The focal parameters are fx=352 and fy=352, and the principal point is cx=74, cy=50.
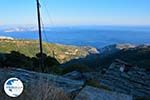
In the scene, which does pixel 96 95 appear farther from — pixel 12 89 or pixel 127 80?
pixel 127 80

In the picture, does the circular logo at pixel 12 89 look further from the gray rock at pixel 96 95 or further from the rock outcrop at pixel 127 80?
the rock outcrop at pixel 127 80

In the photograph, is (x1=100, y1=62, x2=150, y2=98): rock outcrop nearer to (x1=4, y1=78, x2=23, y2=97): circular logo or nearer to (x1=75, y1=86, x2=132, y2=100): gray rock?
(x1=75, y1=86, x2=132, y2=100): gray rock

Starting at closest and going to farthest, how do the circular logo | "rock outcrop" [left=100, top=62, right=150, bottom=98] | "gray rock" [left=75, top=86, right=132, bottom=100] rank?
the circular logo, "gray rock" [left=75, top=86, right=132, bottom=100], "rock outcrop" [left=100, top=62, right=150, bottom=98]

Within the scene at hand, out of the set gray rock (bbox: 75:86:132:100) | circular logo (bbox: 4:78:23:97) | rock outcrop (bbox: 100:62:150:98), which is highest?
circular logo (bbox: 4:78:23:97)

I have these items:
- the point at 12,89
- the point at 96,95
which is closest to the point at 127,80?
the point at 96,95

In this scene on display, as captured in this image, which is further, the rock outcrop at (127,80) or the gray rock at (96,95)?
the rock outcrop at (127,80)

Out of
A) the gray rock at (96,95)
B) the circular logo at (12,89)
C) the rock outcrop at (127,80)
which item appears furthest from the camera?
the rock outcrop at (127,80)

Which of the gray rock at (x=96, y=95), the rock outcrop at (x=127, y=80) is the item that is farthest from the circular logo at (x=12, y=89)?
the rock outcrop at (x=127, y=80)

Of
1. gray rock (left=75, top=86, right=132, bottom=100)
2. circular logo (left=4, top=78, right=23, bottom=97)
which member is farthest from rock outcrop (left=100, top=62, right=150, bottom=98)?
circular logo (left=4, top=78, right=23, bottom=97)

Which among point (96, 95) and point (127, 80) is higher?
point (96, 95)

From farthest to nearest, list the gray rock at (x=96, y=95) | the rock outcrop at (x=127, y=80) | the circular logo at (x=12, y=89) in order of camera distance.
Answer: the rock outcrop at (x=127, y=80)
the gray rock at (x=96, y=95)
the circular logo at (x=12, y=89)

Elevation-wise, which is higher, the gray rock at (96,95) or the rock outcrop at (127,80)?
the gray rock at (96,95)

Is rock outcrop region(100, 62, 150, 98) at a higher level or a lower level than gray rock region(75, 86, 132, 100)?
A: lower

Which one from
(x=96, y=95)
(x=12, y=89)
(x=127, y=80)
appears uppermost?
(x=12, y=89)
